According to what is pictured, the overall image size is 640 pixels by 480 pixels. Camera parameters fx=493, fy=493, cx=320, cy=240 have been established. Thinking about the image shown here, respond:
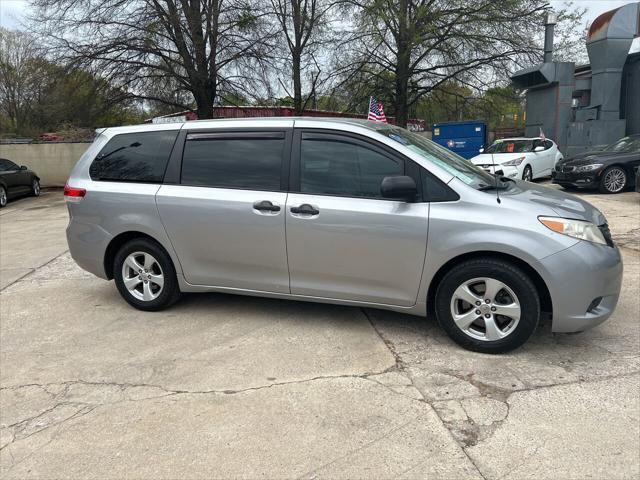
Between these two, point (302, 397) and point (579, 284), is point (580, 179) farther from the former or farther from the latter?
point (302, 397)

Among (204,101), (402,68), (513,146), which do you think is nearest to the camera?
(513,146)

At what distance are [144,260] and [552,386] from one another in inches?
141

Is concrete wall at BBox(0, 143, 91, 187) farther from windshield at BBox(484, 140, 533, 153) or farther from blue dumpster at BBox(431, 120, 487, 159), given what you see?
windshield at BBox(484, 140, 533, 153)

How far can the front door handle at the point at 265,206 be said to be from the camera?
160 inches

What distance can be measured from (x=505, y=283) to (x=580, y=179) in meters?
10.2

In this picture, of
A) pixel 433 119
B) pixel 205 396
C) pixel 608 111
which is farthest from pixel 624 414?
pixel 433 119

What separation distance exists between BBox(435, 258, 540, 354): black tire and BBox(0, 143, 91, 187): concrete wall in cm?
2028

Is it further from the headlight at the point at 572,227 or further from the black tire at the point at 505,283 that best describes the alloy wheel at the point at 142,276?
the headlight at the point at 572,227

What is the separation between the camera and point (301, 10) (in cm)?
2130

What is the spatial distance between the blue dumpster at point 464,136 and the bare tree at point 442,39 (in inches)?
113

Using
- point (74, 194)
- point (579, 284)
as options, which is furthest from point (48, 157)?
point (579, 284)

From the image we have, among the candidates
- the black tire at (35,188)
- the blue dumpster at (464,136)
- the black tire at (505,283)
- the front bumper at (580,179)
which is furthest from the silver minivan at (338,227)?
Result: the blue dumpster at (464,136)

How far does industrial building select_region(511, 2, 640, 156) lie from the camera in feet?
54.9

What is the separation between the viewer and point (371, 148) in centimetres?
393
